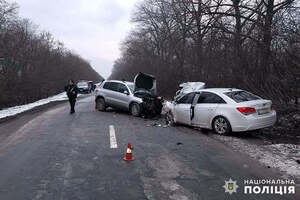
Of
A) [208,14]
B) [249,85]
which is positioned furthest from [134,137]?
[208,14]

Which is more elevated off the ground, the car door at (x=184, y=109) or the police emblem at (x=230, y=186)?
the car door at (x=184, y=109)

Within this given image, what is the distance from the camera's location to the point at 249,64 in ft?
40.9

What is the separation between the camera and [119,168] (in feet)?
16.1

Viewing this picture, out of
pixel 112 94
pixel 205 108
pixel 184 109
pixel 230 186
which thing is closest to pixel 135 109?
pixel 112 94

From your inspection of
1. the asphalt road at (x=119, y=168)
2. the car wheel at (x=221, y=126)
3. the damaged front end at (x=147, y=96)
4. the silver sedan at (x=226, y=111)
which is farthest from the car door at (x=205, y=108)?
the damaged front end at (x=147, y=96)

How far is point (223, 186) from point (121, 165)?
2.07 m

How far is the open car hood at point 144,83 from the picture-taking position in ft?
44.2

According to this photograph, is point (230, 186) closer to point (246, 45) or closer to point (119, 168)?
point (119, 168)

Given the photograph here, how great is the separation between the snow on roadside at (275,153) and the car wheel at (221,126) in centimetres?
25

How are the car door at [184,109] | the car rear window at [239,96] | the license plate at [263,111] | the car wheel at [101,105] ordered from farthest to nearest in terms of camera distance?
the car wheel at [101,105] < the car door at [184,109] < the car rear window at [239,96] < the license plate at [263,111]

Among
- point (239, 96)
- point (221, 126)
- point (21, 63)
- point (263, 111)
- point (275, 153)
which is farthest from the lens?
point (21, 63)

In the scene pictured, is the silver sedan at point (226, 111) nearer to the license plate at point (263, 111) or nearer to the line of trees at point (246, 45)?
the license plate at point (263, 111)

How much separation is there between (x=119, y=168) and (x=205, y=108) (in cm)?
445

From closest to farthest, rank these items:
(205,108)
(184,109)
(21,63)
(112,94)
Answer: (205,108)
(184,109)
(112,94)
(21,63)
